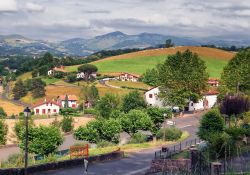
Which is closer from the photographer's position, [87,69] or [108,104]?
[108,104]

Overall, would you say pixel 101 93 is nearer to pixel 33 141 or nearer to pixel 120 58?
pixel 120 58

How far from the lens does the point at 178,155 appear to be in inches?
1174

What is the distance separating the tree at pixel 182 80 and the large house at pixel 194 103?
6.23 metres

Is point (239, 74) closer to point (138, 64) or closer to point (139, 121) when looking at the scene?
point (139, 121)

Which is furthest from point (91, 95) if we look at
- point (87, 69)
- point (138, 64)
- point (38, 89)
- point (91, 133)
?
point (91, 133)

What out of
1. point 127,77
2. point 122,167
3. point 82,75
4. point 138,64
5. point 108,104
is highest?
point 138,64

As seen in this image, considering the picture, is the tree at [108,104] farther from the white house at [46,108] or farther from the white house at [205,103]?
the white house at [46,108]

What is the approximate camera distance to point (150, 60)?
162 m

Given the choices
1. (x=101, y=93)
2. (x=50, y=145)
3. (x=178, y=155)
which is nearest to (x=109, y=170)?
(x=178, y=155)

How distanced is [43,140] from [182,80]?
36.6 metres

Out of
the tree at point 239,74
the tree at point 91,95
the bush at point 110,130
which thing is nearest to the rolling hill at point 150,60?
the tree at point 91,95

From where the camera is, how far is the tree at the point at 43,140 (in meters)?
37.1

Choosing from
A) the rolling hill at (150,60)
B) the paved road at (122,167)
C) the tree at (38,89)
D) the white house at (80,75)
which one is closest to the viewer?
the paved road at (122,167)

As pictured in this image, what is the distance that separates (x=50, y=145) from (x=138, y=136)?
8.55m
